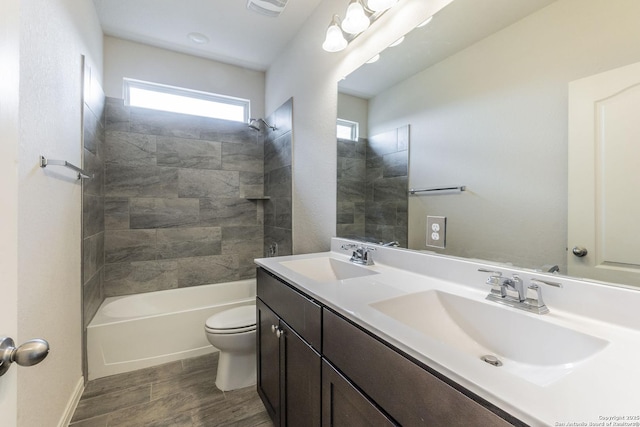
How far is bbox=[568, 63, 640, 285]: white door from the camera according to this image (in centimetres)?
76

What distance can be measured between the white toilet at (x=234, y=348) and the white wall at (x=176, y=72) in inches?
90.6

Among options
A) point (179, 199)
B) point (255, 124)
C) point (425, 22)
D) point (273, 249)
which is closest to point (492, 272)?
point (425, 22)

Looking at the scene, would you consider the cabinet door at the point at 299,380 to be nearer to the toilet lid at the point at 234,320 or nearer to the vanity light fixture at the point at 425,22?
the toilet lid at the point at 234,320

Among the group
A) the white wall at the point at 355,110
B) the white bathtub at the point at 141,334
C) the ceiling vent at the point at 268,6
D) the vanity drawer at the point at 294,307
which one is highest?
the ceiling vent at the point at 268,6

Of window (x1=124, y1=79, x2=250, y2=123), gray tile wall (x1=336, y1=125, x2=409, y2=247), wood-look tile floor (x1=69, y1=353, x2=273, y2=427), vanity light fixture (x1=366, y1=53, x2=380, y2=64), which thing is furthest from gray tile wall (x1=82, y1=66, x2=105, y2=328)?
vanity light fixture (x1=366, y1=53, x2=380, y2=64)

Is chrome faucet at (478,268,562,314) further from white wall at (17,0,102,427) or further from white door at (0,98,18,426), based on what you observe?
white wall at (17,0,102,427)

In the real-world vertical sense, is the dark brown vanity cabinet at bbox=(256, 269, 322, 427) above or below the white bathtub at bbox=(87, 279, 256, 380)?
above

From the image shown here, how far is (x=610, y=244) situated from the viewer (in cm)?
81

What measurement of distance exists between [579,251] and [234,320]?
74.5 inches

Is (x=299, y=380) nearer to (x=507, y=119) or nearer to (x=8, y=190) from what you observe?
(x=8, y=190)

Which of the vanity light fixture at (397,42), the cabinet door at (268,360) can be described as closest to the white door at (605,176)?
the vanity light fixture at (397,42)

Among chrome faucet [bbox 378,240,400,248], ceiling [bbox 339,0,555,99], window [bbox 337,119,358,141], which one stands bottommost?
chrome faucet [bbox 378,240,400,248]

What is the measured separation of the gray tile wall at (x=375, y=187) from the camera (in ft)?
4.94

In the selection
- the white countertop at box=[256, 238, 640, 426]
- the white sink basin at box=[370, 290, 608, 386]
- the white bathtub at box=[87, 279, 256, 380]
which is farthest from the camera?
the white bathtub at box=[87, 279, 256, 380]
